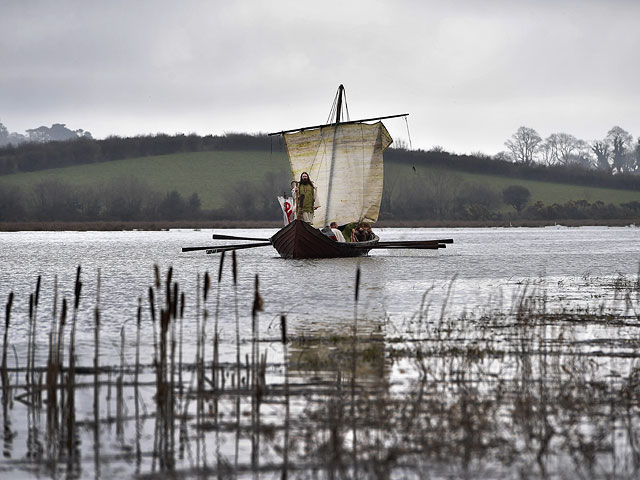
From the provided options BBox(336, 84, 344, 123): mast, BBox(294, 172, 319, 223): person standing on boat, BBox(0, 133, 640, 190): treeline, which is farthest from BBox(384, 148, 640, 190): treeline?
BBox(294, 172, 319, 223): person standing on boat

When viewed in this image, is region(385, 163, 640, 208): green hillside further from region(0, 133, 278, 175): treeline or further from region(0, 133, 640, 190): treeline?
region(0, 133, 278, 175): treeline

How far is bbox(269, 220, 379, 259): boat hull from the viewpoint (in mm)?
31719

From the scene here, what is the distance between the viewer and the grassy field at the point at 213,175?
308 feet

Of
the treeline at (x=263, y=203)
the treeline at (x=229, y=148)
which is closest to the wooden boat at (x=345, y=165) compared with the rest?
the treeline at (x=263, y=203)

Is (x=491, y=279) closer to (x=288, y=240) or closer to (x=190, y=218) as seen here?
(x=288, y=240)

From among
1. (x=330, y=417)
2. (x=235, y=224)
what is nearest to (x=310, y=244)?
(x=330, y=417)

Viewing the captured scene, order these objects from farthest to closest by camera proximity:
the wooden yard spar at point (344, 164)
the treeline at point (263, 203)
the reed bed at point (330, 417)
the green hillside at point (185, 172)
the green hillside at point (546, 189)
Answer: the green hillside at point (546, 189) → the green hillside at point (185, 172) → the treeline at point (263, 203) → the wooden yard spar at point (344, 164) → the reed bed at point (330, 417)

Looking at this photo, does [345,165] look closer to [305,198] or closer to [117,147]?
[305,198]

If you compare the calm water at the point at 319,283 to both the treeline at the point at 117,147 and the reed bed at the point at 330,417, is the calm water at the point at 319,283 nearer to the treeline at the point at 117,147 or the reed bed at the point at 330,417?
the reed bed at the point at 330,417

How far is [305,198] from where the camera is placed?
31.9 meters

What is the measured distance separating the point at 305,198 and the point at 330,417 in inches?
1008

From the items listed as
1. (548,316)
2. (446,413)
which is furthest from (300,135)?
(446,413)

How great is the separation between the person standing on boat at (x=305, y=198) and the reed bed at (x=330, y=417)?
22.2 metres

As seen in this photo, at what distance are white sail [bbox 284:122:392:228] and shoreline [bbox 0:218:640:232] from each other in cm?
3302
